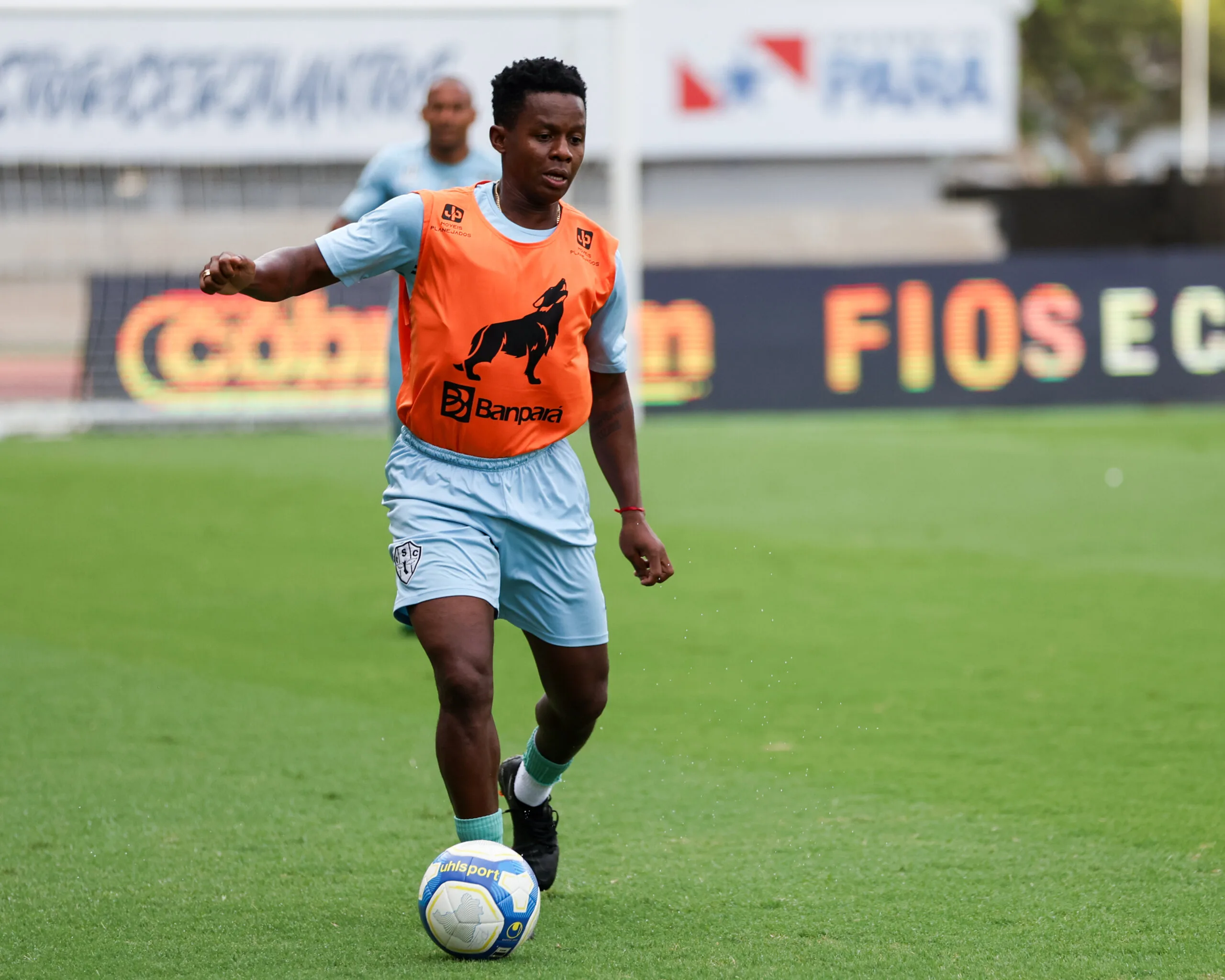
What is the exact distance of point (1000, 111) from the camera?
106 ft

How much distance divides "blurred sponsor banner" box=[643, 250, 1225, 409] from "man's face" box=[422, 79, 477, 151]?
36.1 ft

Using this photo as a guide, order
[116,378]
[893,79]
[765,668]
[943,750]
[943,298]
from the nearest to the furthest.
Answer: [943,750]
[765,668]
[116,378]
[943,298]
[893,79]

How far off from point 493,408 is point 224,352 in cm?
1371

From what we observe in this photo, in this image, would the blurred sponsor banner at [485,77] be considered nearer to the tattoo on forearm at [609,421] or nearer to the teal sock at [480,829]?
the tattoo on forearm at [609,421]

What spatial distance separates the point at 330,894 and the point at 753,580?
5517 millimetres

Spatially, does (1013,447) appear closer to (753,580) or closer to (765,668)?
(753,580)

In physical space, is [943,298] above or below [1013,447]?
above

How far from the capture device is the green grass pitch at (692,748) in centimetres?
418

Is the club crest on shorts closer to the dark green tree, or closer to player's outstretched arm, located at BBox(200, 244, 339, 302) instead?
player's outstretched arm, located at BBox(200, 244, 339, 302)

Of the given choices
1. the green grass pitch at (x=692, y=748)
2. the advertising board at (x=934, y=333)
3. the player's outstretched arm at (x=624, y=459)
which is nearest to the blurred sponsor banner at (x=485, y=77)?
the advertising board at (x=934, y=333)

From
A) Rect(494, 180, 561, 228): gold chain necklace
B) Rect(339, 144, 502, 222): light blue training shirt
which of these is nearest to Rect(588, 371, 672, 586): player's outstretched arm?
Rect(494, 180, 561, 228): gold chain necklace

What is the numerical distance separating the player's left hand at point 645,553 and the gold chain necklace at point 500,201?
791 millimetres

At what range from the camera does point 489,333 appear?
4.26 m

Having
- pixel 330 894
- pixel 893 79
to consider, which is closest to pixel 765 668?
pixel 330 894
